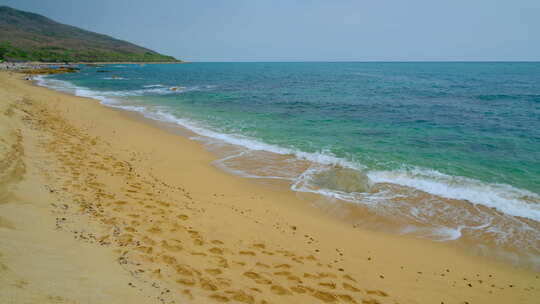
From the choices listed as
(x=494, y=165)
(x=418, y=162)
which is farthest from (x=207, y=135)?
(x=494, y=165)

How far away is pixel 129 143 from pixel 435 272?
38.8 ft

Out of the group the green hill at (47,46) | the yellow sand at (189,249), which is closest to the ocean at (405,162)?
the yellow sand at (189,249)

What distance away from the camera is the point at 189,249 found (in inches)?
186

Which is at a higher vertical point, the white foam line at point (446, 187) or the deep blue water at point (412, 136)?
the deep blue water at point (412, 136)

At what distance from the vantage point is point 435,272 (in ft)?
16.7

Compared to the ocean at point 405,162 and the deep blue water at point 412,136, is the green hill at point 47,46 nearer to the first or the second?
the deep blue water at point 412,136

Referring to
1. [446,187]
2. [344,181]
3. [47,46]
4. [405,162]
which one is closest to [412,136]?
[405,162]

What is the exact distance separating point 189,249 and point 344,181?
5555 mm

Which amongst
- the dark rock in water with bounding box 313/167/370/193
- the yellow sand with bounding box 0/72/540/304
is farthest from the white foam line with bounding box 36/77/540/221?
the yellow sand with bounding box 0/72/540/304

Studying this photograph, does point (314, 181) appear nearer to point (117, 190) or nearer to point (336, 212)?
point (336, 212)

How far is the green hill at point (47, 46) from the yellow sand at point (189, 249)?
108407mm

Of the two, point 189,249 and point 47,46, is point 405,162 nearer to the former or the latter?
point 189,249

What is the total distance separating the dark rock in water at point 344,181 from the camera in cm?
849

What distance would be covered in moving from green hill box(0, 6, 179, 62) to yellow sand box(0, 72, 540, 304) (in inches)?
4268
